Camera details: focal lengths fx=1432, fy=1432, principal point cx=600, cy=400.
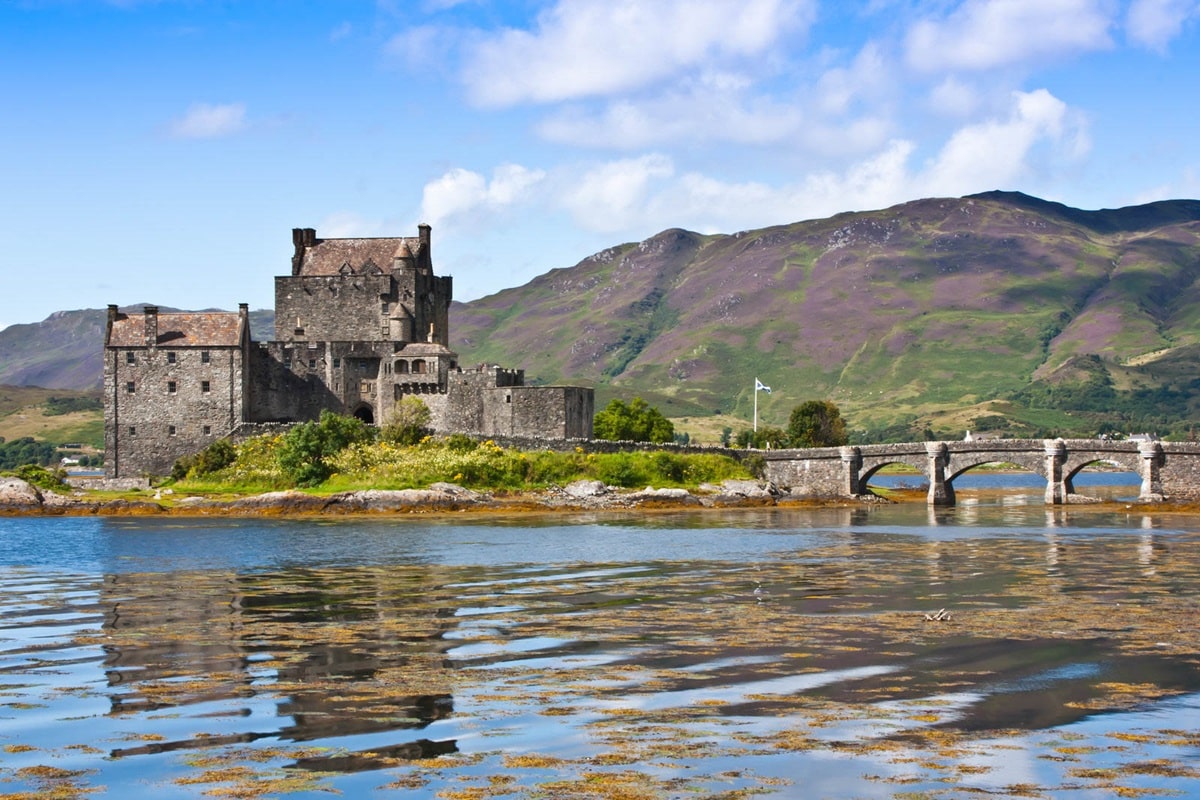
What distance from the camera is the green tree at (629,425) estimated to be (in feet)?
361

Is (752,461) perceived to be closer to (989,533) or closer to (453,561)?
(989,533)

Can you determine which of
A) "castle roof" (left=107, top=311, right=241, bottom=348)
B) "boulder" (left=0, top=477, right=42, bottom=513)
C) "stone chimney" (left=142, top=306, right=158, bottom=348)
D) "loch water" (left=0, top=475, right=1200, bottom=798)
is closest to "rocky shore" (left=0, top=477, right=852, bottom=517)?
"boulder" (left=0, top=477, right=42, bottom=513)

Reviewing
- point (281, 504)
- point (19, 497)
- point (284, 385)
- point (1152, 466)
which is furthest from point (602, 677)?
point (284, 385)

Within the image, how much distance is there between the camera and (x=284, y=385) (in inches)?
3971

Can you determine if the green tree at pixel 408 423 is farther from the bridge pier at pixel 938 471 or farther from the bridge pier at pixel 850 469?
the bridge pier at pixel 938 471

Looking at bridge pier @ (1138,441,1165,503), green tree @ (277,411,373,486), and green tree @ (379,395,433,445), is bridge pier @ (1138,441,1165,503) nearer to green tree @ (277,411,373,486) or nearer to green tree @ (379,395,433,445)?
green tree @ (379,395,433,445)

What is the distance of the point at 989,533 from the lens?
230 ft

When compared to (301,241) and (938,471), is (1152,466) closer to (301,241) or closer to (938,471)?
(938,471)

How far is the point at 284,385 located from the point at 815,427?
51.1m

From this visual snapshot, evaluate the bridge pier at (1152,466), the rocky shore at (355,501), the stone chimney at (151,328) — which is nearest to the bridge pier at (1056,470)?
the bridge pier at (1152,466)

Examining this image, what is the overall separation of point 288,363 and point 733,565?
57.4m

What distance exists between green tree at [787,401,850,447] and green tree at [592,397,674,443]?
18.5m

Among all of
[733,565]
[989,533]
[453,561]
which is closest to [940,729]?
[733,565]

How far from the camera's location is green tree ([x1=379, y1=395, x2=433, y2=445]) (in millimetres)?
93688
